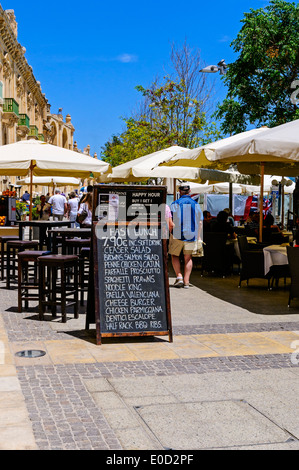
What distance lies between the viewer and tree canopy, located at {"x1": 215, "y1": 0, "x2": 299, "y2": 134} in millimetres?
26188

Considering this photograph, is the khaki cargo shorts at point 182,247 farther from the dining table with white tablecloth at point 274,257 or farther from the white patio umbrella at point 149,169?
the white patio umbrella at point 149,169

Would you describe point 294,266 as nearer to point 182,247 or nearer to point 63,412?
point 182,247

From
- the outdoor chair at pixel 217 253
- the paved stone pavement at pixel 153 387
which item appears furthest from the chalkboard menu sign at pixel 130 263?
the outdoor chair at pixel 217 253

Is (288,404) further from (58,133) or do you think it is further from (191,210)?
(58,133)

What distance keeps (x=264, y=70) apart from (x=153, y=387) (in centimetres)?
2431

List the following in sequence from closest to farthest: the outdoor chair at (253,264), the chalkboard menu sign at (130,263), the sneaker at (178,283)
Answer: the chalkboard menu sign at (130,263) < the outdoor chair at (253,264) < the sneaker at (178,283)

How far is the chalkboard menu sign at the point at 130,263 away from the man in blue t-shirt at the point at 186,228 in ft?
11.2

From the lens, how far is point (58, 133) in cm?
9794

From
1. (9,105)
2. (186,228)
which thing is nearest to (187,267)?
(186,228)

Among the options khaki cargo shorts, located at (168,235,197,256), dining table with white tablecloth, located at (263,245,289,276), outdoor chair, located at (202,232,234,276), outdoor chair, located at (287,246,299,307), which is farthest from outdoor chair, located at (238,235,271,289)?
outdoor chair, located at (287,246,299,307)

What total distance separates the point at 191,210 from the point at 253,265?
1400 mm

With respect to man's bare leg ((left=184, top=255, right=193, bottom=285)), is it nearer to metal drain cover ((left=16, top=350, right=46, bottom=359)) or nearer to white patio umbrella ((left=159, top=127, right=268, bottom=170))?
white patio umbrella ((left=159, top=127, right=268, bottom=170))

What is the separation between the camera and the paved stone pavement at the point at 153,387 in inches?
147
